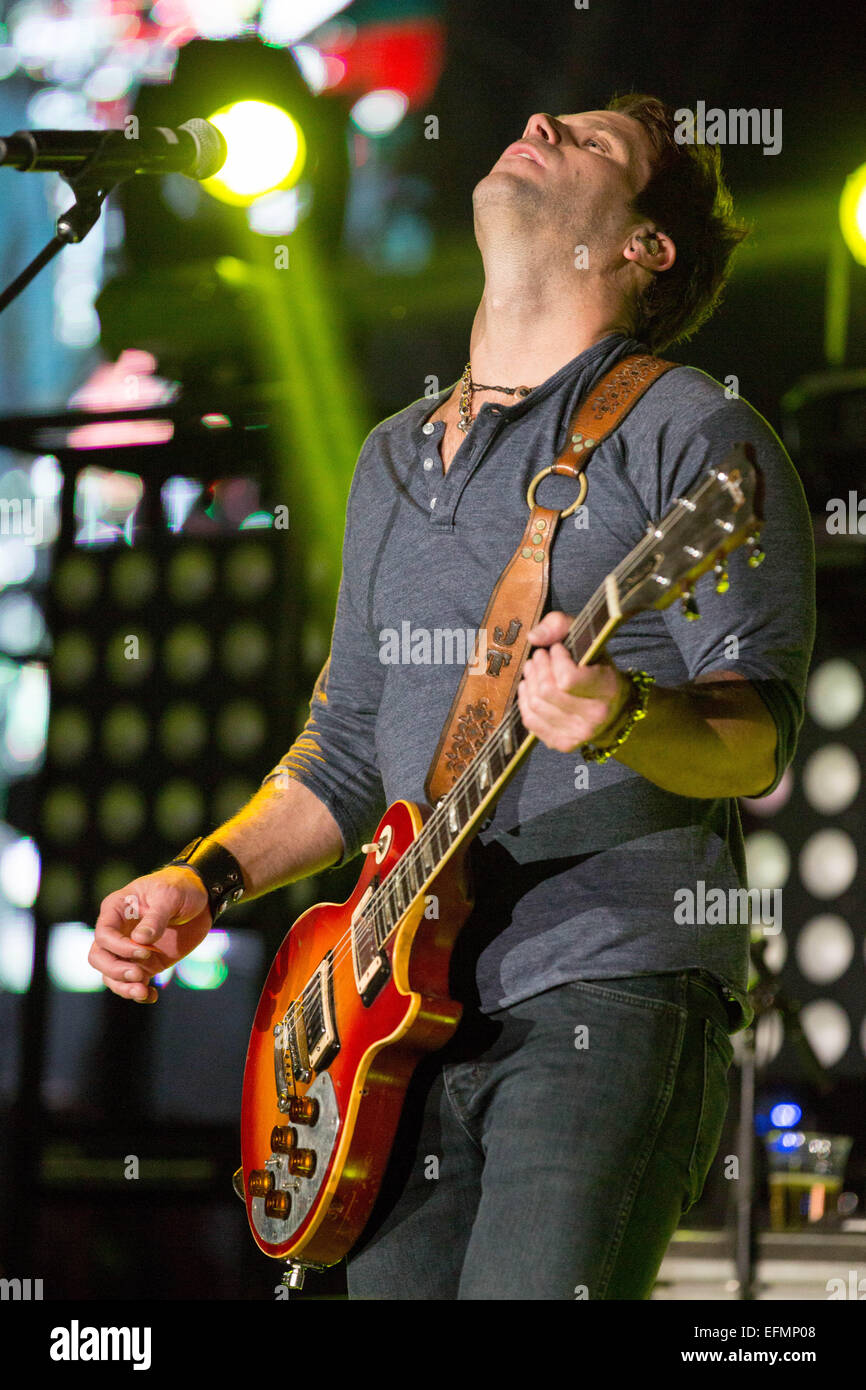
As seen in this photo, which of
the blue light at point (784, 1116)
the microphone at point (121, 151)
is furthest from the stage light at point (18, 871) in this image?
the microphone at point (121, 151)

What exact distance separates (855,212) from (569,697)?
160 inches

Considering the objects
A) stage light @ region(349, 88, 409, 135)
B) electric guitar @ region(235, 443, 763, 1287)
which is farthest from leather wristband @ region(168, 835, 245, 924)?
stage light @ region(349, 88, 409, 135)

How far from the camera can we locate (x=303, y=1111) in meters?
2.12

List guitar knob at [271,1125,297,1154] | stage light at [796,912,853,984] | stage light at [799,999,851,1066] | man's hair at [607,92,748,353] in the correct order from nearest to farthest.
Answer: guitar knob at [271,1125,297,1154] → man's hair at [607,92,748,353] → stage light at [799,999,851,1066] → stage light at [796,912,853,984]

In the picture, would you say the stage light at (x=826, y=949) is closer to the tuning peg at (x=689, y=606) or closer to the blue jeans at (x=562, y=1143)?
the blue jeans at (x=562, y=1143)

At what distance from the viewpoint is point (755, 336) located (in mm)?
5574

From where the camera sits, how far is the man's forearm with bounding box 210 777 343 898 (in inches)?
95.3

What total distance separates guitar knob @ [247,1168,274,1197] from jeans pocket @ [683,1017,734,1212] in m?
0.68

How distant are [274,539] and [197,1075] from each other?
7.80 ft

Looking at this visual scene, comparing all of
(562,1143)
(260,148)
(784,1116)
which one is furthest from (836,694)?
(562,1143)

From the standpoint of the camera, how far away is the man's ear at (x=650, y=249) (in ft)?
8.18

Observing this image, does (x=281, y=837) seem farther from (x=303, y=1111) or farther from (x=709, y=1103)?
(x=709, y=1103)

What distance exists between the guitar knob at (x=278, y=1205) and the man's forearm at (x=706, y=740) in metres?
0.91

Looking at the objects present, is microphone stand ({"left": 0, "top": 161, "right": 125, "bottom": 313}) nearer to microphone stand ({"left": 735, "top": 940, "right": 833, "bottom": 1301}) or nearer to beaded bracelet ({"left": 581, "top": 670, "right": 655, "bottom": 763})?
beaded bracelet ({"left": 581, "top": 670, "right": 655, "bottom": 763})
